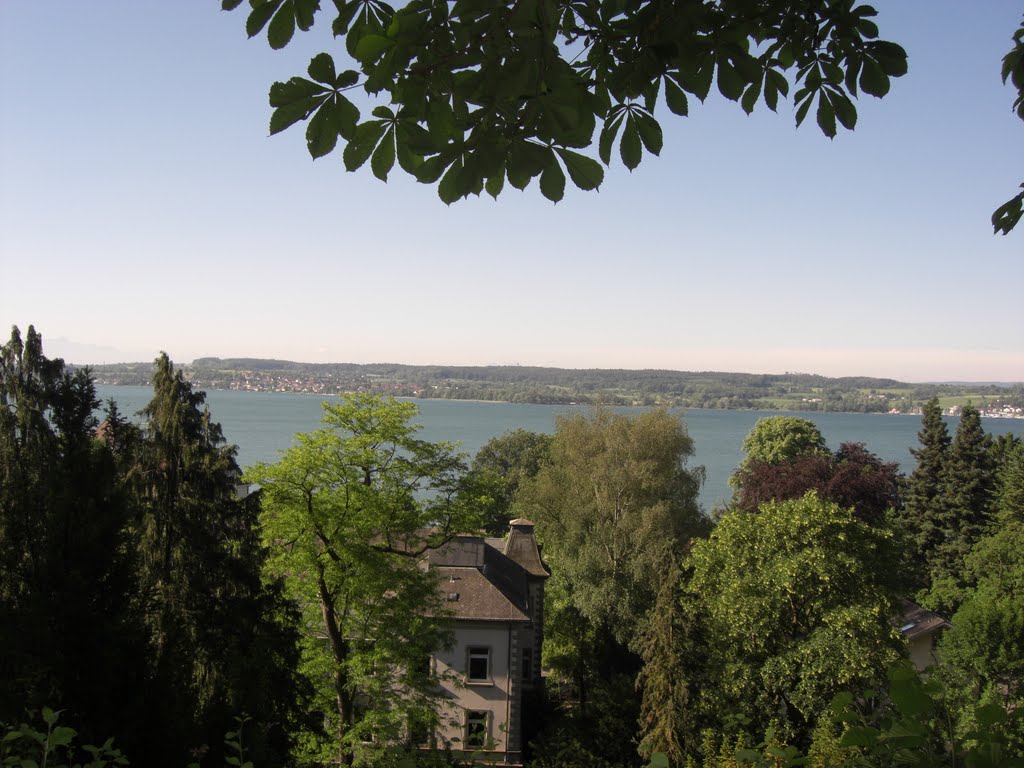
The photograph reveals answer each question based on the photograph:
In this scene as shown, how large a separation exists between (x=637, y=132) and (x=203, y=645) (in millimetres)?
13500

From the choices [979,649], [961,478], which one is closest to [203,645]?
[979,649]

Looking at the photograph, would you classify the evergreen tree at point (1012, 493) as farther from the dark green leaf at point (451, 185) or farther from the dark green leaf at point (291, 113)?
the dark green leaf at point (291, 113)

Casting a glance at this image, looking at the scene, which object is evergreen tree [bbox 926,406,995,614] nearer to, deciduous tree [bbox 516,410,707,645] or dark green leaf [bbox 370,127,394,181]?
deciduous tree [bbox 516,410,707,645]

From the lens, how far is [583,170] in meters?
1.99

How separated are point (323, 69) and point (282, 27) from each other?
263 millimetres

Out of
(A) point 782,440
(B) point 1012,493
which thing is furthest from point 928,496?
(A) point 782,440

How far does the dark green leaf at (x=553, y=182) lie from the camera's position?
202cm

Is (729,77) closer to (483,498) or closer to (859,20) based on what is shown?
(859,20)

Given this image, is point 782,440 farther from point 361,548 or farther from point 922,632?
point 361,548

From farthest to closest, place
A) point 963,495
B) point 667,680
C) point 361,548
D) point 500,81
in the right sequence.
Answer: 1. point 963,495
2. point 667,680
3. point 361,548
4. point 500,81

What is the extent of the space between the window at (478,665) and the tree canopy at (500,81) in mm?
19860

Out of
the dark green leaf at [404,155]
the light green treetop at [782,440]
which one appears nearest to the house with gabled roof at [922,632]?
the light green treetop at [782,440]

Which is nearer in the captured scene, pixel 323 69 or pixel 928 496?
pixel 323 69

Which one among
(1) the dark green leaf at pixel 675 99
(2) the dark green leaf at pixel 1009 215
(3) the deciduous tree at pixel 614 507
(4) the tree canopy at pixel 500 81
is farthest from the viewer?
(3) the deciduous tree at pixel 614 507
